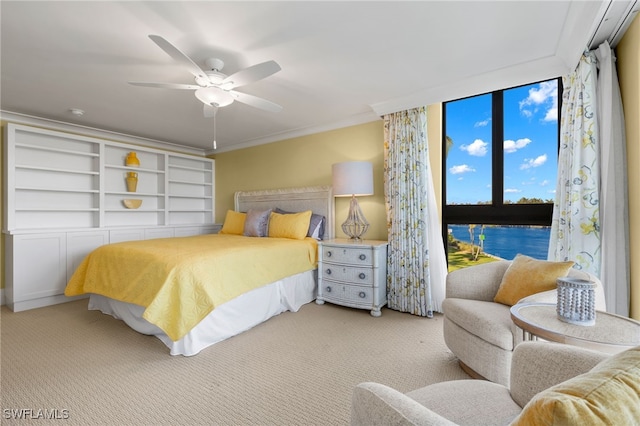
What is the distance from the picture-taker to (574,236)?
7.19 feet

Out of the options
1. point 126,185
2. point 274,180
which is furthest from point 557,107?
point 126,185

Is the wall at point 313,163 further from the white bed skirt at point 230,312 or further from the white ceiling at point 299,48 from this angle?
the white bed skirt at point 230,312

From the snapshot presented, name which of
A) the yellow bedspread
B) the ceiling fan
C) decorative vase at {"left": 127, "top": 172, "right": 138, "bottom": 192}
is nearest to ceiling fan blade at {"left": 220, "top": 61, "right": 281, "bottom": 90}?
the ceiling fan

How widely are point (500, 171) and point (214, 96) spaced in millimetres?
2825

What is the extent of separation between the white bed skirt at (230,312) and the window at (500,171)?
6.15 feet

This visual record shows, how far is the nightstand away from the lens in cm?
311

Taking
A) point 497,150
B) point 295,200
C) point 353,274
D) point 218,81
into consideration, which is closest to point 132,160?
point 295,200

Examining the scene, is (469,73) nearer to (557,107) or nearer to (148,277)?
(557,107)

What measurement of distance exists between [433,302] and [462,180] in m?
1.40

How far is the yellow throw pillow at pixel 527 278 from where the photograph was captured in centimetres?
182

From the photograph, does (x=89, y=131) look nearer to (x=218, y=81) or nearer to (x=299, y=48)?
(x=218, y=81)

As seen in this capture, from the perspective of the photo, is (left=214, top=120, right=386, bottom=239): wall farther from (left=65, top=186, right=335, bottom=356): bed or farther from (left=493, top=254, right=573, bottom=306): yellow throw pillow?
(left=493, top=254, right=573, bottom=306): yellow throw pillow

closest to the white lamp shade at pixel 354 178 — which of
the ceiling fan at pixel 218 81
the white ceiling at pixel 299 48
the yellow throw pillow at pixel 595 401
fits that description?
the white ceiling at pixel 299 48

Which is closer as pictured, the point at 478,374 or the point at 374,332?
the point at 478,374
